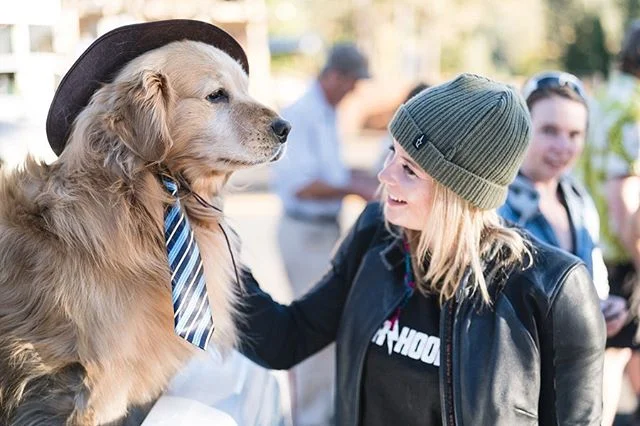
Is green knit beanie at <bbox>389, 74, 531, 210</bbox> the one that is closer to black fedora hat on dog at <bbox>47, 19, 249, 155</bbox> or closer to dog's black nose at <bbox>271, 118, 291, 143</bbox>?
dog's black nose at <bbox>271, 118, 291, 143</bbox>

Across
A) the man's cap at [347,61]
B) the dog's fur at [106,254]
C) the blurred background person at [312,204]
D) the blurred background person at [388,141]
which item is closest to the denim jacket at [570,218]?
the blurred background person at [388,141]

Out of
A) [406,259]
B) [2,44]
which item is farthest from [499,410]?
[2,44]

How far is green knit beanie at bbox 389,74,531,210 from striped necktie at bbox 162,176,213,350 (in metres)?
0.66

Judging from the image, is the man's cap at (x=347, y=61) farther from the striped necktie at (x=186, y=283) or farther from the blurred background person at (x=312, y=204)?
the striped necktie at (x=186, y=283)

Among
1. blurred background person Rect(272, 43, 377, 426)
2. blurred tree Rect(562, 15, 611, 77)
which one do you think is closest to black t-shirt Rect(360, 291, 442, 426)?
blurred background person Rect(272, 43, 377, 426)

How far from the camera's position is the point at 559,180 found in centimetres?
324

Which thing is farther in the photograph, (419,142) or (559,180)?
(559,180)

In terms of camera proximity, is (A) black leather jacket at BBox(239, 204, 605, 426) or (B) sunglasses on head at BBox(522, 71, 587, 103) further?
(B) sunglasses on head at BBox(522, 71, 587, 103)

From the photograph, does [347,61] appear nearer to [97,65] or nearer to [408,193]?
[408,193]

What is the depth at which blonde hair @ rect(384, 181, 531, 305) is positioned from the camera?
2.13 metres

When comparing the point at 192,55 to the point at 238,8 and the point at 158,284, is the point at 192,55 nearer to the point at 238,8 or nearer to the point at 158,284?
the point at 158,284

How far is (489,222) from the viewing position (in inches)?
88.7

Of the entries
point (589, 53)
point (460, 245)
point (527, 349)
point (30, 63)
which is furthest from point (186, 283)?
point (589, 53)

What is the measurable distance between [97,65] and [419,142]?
3.02ft
